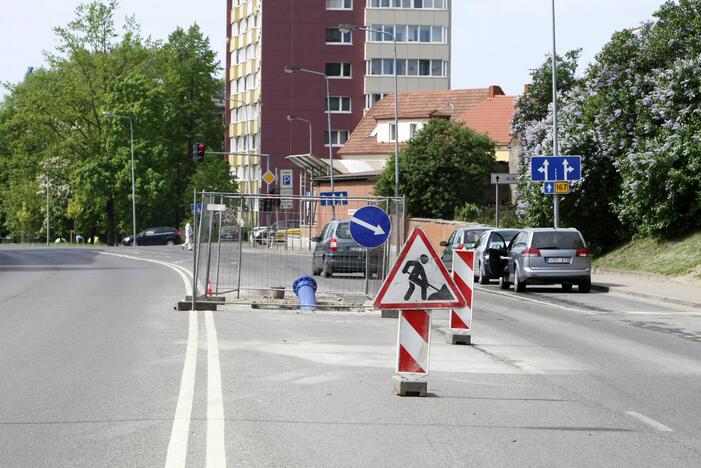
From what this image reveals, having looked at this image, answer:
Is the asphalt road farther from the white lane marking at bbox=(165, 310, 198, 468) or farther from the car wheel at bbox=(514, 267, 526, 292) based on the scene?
the car wheel at bbox=(514, 267, 526, 292)

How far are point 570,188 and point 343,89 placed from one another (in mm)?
62269

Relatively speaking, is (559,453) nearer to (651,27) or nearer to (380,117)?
(651,27)

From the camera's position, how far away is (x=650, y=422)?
891 centimetres

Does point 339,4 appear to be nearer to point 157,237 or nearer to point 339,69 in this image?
point 339,69

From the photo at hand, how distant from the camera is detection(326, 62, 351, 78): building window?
9881cm

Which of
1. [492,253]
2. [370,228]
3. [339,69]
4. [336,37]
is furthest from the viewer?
[339,69]

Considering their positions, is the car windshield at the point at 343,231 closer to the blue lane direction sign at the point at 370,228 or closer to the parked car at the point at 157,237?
the blue lane direction sign at the point at 370,228

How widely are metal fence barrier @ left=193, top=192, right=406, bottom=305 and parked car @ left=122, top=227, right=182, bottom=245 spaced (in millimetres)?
64073

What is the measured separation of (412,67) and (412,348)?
9087 centimetres

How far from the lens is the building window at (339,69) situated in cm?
9881

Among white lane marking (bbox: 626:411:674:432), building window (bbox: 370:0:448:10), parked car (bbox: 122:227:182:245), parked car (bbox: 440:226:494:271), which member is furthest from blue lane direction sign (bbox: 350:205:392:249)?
building window (bbox: 370:0:448:10)

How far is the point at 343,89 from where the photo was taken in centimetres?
9906

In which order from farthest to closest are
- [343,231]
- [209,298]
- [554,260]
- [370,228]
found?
[554,260] → [343,231] → [209,298] → [370,228]

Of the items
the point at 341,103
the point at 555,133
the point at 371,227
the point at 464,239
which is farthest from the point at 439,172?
the point at 371,227
